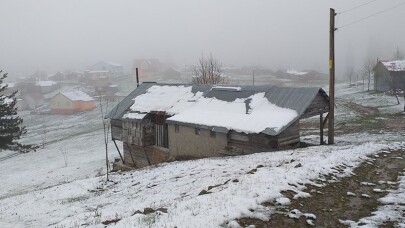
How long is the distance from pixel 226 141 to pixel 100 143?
33.4m

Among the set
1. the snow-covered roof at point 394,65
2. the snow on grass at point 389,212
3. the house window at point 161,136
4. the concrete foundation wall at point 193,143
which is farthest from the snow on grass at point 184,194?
the snow-covered roof at point 394,65

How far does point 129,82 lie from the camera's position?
135 meters

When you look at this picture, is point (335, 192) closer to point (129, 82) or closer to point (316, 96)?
point (316, 96)

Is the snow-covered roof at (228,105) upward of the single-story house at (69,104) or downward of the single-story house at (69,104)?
upward

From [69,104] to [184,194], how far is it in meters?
82.1

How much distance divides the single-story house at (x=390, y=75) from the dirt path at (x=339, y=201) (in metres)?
51.6

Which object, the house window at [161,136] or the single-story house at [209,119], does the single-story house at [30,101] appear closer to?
the single-story house at [209,119]

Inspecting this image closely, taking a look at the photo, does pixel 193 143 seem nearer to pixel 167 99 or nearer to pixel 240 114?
pixel 240 114

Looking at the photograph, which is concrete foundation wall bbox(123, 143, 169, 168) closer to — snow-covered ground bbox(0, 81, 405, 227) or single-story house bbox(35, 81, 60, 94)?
snow-covered ground bbox(0, 81, 405, 227)

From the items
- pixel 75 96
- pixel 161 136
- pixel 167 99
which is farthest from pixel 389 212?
pixel 75 96

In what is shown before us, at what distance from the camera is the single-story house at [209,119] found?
2131 cm

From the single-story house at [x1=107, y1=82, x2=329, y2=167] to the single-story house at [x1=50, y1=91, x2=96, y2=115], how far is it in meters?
61.0

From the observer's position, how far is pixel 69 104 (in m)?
87.4

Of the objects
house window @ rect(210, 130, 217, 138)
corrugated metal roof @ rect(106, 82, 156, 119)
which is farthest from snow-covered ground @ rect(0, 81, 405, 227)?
corrugated metal roof @ rect(106, 82, 156, 119)
